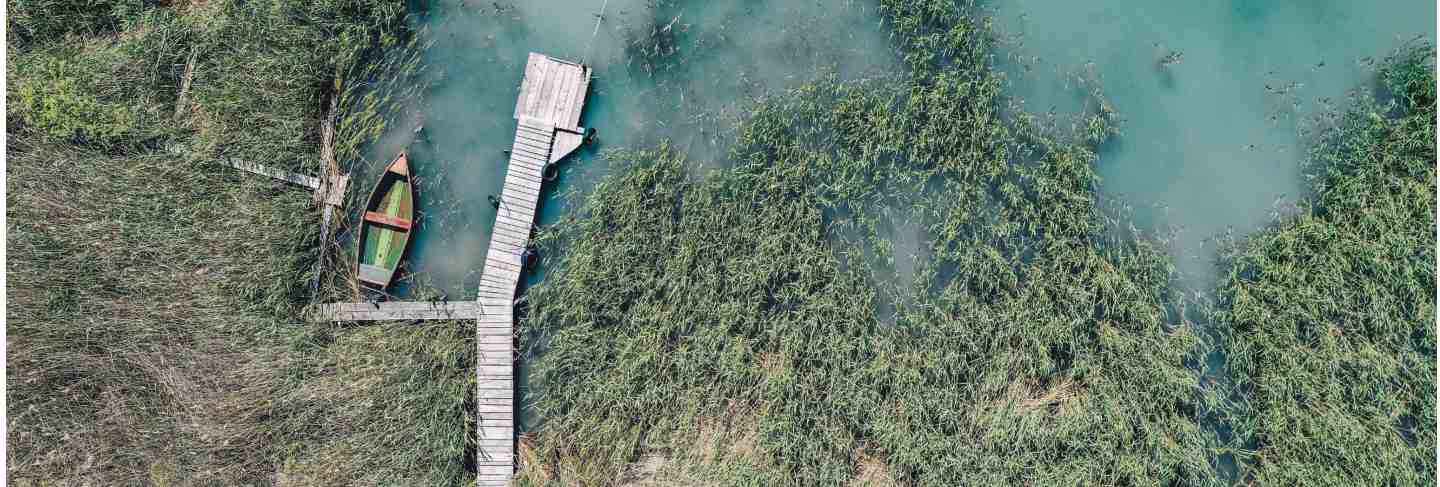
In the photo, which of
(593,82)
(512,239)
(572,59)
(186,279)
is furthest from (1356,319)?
(186,279)

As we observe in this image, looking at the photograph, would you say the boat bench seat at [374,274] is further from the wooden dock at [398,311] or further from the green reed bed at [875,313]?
the green reed bed at [875,313]

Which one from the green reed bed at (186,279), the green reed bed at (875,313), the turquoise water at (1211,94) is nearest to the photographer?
the green reed bed at (186,279)

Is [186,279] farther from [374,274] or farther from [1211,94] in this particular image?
[1211,94]

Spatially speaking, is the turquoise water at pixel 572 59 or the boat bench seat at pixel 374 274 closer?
the boat bench seat at pixel 374 274

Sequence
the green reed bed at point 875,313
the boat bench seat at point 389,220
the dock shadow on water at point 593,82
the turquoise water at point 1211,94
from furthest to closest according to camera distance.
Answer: the dock shadow on water at point 593,82
the turquoise water at point 1211,94
the boat bench seat at point 389,220
the green reed bed at point 875,313

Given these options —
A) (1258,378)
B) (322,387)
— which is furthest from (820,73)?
(322,387)

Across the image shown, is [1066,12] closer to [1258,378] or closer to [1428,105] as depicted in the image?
[1428,105]

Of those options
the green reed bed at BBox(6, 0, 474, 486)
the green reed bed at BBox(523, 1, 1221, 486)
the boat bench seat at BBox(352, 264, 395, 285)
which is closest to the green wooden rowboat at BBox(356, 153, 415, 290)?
Result: the boat bench seat at BBox(352, 264, 395, 285)

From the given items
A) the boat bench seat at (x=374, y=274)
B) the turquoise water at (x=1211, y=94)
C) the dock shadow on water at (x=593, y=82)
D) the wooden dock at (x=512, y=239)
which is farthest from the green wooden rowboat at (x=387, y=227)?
the turquoise water at (x=1211, y=94)
